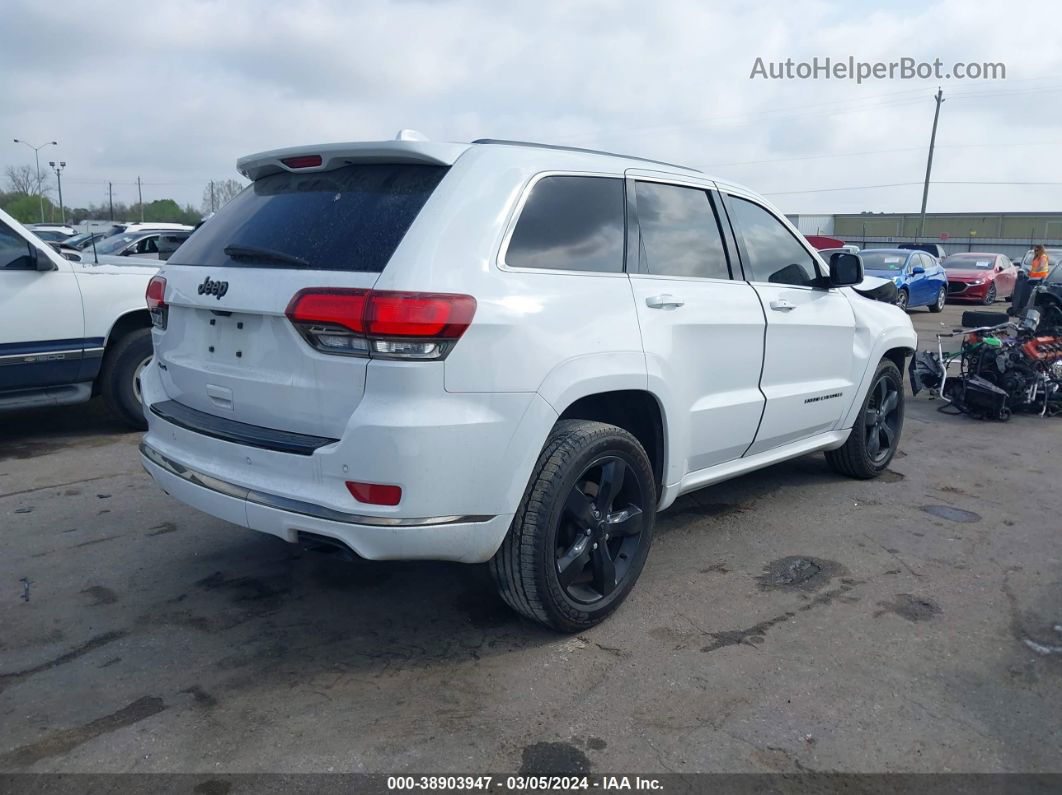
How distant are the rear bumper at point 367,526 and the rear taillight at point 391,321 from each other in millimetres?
555

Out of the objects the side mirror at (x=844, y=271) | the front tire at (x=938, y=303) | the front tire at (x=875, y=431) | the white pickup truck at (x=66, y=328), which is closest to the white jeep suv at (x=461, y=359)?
the side mirror at (x=844, y=271)

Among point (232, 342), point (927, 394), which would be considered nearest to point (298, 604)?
point (232, 342)

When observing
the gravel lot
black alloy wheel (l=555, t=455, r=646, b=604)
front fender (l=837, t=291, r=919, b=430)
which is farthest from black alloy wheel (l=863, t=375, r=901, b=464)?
black alloy wheel (l=555, t=455, r=646, b=604)

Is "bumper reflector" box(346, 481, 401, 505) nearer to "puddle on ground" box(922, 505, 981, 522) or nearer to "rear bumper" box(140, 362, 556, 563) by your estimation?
"rear bumper" box(140, 362, 556, 563)

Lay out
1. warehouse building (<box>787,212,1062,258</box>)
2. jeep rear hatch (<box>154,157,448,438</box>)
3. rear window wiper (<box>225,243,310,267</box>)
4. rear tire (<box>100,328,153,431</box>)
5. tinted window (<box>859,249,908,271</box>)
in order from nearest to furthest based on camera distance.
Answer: jeep rear hatch (<box>154,157,448,438</box>)
rear window wiper (<box>225,243,310,267</box>)
rear tire (<box>100,328,153,431</box>)
tinted window (<box>859,249,908,271</box>)
warehouse building (<box>787,212,1062,258</box>)

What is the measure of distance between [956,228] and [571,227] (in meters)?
67.6

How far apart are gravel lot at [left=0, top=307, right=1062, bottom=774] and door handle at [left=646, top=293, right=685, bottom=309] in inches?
51.3

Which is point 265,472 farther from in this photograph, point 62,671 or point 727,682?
point 727,682

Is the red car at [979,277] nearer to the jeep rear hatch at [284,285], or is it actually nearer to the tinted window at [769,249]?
the tinted window at [769,249]

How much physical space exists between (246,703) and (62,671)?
0.78 meters

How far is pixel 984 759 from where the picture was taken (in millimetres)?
2836

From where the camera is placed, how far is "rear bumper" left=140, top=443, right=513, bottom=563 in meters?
2.98

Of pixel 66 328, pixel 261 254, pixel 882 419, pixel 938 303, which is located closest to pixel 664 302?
pixel 261 254

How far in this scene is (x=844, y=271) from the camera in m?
4.97
